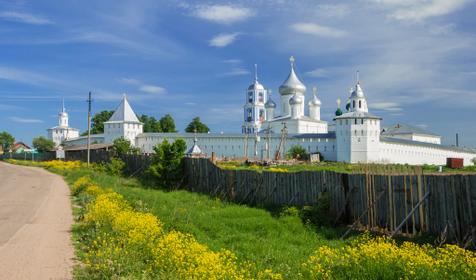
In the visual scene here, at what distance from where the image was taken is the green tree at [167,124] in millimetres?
98812

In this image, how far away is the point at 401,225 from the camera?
9.55 metres

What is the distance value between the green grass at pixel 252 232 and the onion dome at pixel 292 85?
2672 inches

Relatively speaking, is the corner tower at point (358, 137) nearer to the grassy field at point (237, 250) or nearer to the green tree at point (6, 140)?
the grassy field at point (237, 250)

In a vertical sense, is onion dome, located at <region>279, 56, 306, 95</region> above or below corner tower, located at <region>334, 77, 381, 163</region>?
above

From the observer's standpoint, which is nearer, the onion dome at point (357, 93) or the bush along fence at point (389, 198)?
the bush along fence at point (389, 198)

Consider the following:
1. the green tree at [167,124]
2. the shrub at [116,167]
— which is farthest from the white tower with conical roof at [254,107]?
the shrub at [116,167]

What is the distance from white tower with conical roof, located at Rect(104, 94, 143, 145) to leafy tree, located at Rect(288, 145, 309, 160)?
87.2 feet

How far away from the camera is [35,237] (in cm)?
1043

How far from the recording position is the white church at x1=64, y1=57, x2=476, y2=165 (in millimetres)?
60719

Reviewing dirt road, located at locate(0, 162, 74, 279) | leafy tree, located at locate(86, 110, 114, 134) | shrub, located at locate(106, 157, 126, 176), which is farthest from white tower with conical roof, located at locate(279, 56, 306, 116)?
dirt road, located at locate(0, 162, 74, 279)

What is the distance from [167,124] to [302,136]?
41.7m

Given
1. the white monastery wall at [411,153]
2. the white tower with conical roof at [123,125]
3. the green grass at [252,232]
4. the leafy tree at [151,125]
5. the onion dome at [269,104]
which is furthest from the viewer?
the leafy tree at [151,125]

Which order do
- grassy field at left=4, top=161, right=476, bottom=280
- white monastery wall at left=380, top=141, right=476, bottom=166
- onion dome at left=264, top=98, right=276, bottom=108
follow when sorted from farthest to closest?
onion dome at left=264, top=98, right=276, bottom=108
white monastery wall at left=380, top=141, right=476, bottom=166
grassy field at left=4, top=161, right=476, bottom=280

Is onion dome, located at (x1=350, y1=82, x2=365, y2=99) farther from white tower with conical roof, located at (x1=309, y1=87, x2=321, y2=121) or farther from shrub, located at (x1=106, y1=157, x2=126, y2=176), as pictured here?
shrub, located at (x1=106, y1=157, x2=126, y2=176)
